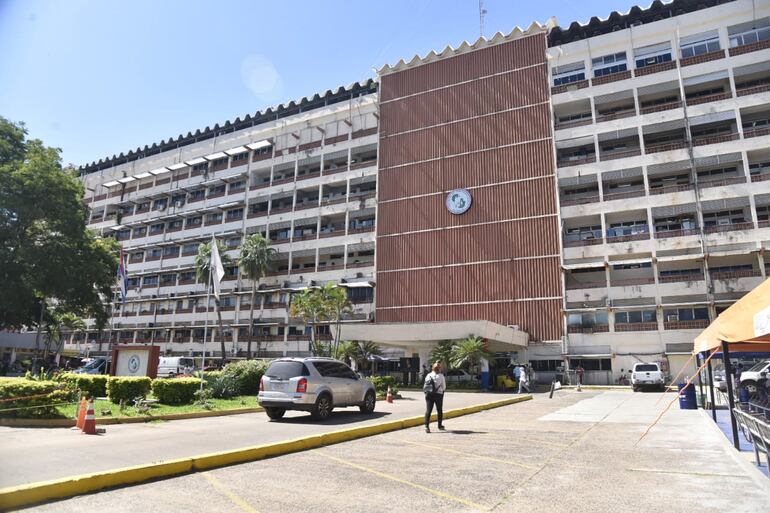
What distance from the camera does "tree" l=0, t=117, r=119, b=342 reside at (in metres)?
31.2

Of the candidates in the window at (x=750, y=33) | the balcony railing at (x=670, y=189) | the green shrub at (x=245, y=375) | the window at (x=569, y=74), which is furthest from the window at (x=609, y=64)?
the green shrub at (x=245, y=375)

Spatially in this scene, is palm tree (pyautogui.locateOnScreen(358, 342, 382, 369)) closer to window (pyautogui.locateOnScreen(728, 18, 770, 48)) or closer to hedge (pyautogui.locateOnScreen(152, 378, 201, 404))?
hedge (pyautogui.locateOnScreen(152, 378, 201, 404))

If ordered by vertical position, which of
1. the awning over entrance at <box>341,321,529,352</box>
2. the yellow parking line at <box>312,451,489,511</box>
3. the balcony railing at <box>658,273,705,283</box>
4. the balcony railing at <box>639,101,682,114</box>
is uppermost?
the balcony railing at <box>639,101,682,114</box>

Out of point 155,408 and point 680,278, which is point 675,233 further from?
point 155,408

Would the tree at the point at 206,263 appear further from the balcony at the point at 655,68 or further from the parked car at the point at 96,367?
the balcony at the point at 655,68

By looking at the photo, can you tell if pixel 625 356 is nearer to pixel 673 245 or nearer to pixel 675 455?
pixel 673 245

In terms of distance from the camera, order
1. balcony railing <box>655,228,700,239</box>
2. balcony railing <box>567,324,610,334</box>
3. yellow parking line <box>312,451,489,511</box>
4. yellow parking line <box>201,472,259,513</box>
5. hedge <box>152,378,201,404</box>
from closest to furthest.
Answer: yellow parking line <box>201,472,259,513</box> → yellow parking line <box>312,451,489,511</box> → hedge <box>152,378,201,404</box> → balcony railing <box>655,228,700,239</box> → balcony railing <box>567,324,610,334</box>

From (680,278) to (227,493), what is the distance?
41949 mm

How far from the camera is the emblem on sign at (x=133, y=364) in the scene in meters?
18.7

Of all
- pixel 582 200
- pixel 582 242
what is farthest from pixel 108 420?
pixel 582 200

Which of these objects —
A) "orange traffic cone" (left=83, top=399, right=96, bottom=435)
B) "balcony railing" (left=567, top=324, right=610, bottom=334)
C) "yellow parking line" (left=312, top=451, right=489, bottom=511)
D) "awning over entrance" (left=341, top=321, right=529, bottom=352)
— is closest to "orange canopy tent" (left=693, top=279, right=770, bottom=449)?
"yellow parking line" (left=312, top=451, right=489, bottom=511)

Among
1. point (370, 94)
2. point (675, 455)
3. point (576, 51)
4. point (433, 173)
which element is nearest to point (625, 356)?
point (433, 173)

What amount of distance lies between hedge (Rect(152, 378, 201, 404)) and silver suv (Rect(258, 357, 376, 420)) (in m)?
4.42

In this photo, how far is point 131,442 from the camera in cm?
998
